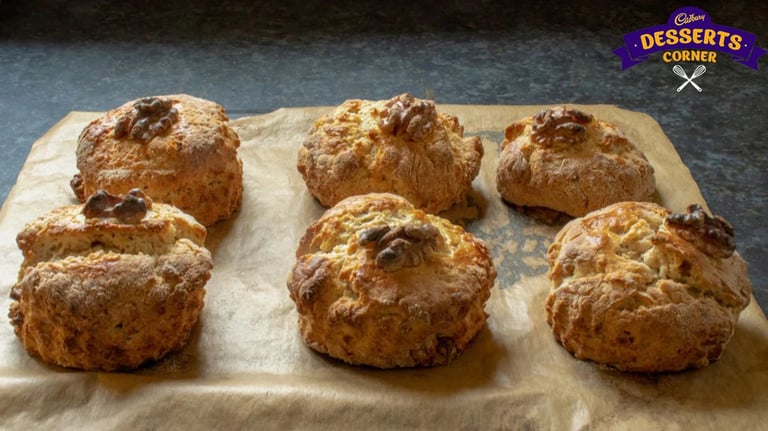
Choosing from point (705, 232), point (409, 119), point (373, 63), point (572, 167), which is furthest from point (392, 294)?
point (373, 63)

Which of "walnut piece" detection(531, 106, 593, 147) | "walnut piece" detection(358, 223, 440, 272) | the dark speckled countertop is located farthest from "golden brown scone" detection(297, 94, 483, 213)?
the dark speckled countertop

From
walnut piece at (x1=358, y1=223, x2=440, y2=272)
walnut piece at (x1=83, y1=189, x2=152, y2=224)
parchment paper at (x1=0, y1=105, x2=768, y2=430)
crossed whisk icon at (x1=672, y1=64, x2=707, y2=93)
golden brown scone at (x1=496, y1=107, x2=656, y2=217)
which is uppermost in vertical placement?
walnut piece at (x1=83, y1=189, x2=152, y2=224)

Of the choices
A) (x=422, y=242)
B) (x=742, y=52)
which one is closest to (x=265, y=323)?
(x=422, y=242)

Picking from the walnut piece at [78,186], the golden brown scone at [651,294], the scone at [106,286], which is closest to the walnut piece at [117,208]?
the scone at [106,286]

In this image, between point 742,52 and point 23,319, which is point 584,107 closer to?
point 742,52

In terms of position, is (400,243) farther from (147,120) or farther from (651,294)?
(147,120)

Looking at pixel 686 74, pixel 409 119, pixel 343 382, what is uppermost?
pixel 409 119

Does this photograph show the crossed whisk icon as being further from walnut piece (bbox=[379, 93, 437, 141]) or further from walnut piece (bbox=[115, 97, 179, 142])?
walnut piece (bbox=[115, 97, 179, 142])
